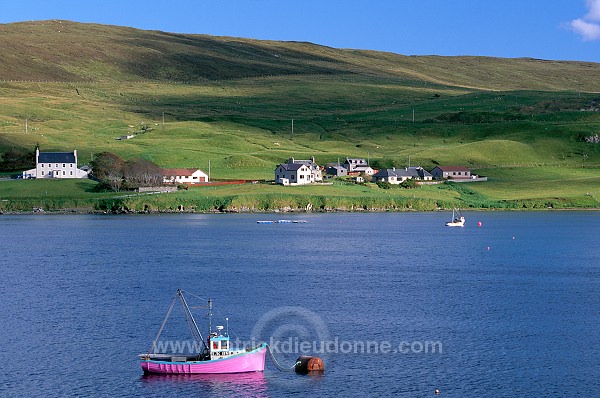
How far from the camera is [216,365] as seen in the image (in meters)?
43.6

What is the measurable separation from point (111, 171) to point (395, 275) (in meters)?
76.8

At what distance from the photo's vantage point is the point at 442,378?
4266cm

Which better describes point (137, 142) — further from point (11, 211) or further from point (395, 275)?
point (395, 275)

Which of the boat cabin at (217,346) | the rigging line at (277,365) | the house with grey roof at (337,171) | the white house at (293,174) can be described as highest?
the house with grey roof at (337,171)

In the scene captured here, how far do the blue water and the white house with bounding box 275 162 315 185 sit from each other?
3793 centimetres

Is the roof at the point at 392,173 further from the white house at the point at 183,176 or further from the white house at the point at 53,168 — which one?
the white house at the point at 53,168

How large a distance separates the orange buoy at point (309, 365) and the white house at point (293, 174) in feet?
341

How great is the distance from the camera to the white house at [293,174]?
147750 mm

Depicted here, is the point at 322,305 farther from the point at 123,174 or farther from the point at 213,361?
the point at 123,174

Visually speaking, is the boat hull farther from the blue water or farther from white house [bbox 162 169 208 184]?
white house [bbox 162 169 208 184]

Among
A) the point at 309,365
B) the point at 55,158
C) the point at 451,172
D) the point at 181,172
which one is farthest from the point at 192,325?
the point at 451,172

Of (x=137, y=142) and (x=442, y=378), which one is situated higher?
(x=137, y=142)

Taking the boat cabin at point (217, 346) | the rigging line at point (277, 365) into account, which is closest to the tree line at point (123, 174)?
the rigging line at point (277, 365)

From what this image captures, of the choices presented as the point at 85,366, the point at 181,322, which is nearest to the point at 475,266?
the point at 181,322
